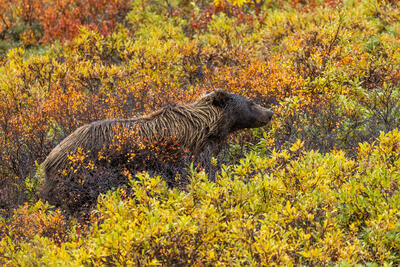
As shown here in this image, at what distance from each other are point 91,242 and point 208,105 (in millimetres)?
3685

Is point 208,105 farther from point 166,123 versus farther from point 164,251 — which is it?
point 164,251

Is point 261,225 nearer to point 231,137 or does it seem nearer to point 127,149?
point 127,149

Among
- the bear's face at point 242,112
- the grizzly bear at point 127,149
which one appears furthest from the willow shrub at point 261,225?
the bear's face at point 242,112

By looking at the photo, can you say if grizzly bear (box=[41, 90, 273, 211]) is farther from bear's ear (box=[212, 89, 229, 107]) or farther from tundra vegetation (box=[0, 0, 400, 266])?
tundra vegetation (box=[0, 0, 400, 266])

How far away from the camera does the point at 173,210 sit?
14.0 feet

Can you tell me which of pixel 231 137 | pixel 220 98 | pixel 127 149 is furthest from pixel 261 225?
pixel 231 137

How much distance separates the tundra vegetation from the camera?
380 cm

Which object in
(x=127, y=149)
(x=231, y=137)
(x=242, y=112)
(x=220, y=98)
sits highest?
(x=220, y=98)

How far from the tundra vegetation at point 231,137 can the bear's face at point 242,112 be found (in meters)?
0.32

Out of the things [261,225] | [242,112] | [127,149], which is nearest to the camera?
[261,225]

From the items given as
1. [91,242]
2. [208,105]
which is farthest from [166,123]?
[91,242]

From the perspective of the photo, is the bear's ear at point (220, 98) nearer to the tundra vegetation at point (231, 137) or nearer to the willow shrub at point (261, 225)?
the tundra vegetation at point (231, 137)

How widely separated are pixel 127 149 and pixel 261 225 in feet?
8.93

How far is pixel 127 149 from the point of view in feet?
20.6
